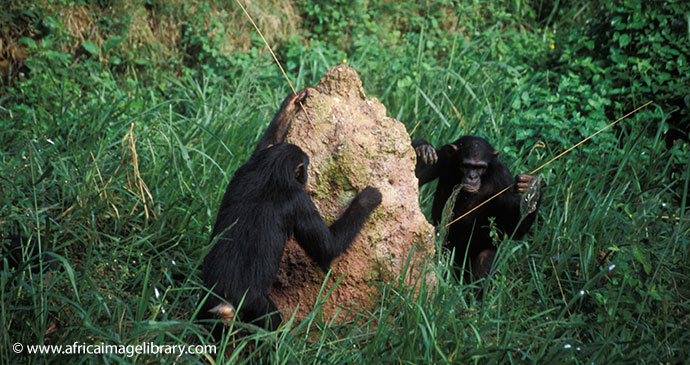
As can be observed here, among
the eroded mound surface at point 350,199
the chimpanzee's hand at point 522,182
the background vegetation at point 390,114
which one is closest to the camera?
the background vegetation at point 390,114

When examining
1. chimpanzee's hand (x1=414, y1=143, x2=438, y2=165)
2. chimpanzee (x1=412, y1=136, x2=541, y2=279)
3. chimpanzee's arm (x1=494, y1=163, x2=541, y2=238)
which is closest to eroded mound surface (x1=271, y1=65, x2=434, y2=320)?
chimpanzee's hand (x1=414, y1=143, x2=438, y2=165)

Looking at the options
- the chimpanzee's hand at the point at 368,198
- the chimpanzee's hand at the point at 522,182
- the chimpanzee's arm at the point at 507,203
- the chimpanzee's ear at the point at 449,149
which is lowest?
the chimpanzee's arm at the point at 507,203

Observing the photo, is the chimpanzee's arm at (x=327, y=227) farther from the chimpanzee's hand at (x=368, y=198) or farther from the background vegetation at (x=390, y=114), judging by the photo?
the background vegetation at (x=390, y=114)

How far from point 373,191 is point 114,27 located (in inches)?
187

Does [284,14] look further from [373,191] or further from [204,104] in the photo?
[373,191]

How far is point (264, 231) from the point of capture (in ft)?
11.5

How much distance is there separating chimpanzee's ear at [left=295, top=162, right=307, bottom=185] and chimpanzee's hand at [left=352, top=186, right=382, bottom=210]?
0.31 m

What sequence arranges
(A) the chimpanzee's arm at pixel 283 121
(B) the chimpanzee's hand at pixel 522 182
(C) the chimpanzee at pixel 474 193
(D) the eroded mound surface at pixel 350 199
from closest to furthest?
(D) the eroded mound surface at pixel 350 199
(A) the chimpanzee's arm at pixel 283 121
(B) the chimpanzee's hand at pixel 522 182
(C) the chimpanzee at pixel 474 193

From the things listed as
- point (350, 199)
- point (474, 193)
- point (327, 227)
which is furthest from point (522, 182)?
point (327, 227)

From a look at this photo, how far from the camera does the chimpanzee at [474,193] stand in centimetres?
475

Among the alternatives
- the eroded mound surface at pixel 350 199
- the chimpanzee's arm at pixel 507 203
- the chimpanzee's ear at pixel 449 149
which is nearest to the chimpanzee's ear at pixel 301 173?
the eroded mound surface at pixel 350 199

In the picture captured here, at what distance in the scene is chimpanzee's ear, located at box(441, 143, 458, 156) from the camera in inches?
192

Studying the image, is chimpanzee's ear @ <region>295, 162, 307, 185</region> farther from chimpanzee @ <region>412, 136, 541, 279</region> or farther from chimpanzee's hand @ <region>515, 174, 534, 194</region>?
chimpanzee's hand @ <region>515, 174, 534, 194</region>

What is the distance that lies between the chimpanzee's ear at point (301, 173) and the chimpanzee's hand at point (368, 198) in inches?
12.1
